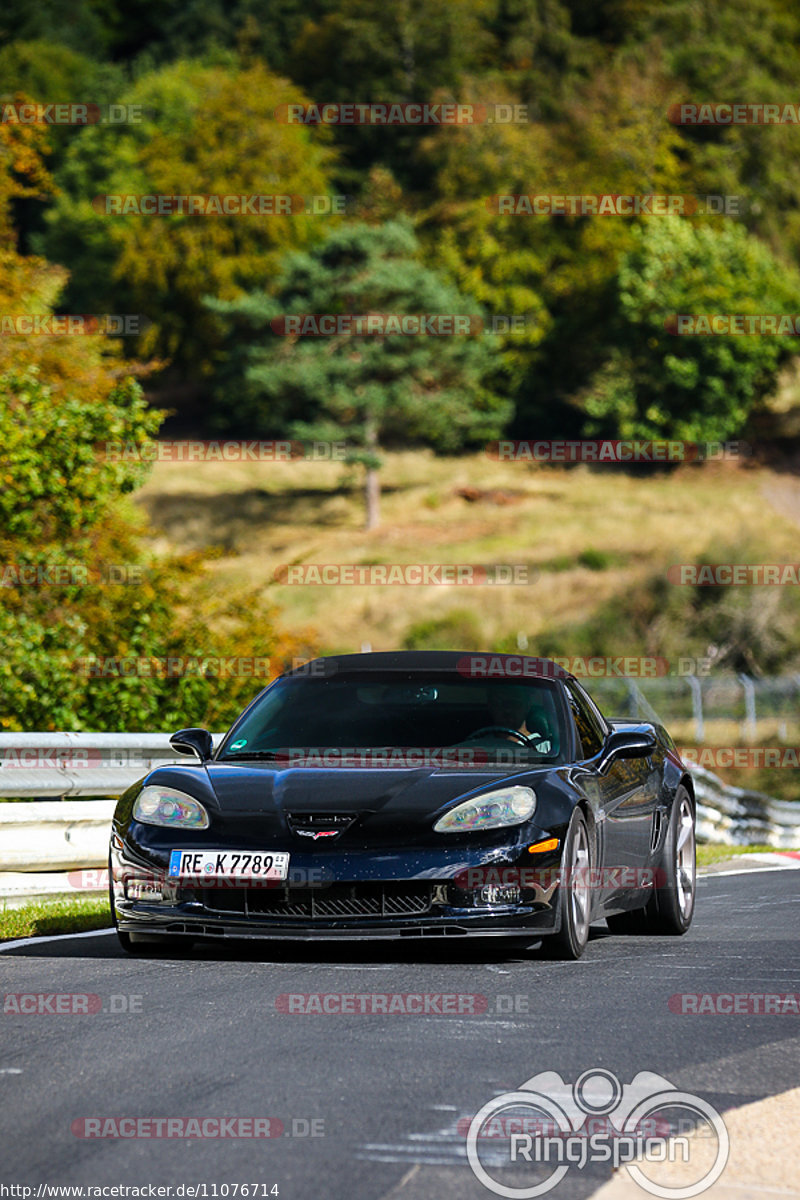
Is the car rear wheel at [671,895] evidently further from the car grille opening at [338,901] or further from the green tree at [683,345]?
the green tree at [683,345]

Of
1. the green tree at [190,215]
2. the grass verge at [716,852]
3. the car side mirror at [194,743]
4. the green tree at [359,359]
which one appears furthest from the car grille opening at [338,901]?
the green tree at [190,215]

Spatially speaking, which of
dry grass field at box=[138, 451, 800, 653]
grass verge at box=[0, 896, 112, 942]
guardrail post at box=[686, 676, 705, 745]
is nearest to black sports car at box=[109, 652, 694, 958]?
grass verge at box=[0, 896, 112, 942]

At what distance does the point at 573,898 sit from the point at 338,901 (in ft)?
3.58

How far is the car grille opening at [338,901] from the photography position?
7.02 meters

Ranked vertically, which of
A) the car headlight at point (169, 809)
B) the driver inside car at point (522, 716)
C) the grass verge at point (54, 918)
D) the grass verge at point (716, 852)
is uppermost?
the driver inside car at point (522, 716)

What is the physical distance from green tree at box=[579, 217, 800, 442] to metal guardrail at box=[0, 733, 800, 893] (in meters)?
61.9

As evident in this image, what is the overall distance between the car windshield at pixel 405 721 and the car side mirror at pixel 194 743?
0.11 meters

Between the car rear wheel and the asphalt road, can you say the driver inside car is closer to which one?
the asphalt road

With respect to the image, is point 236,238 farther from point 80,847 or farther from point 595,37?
point 80,847

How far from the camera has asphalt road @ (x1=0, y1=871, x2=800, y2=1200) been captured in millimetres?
4113

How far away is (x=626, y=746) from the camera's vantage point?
8.41 meters

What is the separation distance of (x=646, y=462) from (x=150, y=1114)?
232ft

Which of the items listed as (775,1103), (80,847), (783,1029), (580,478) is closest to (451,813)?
(783,1029)

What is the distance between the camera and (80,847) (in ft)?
32.0
